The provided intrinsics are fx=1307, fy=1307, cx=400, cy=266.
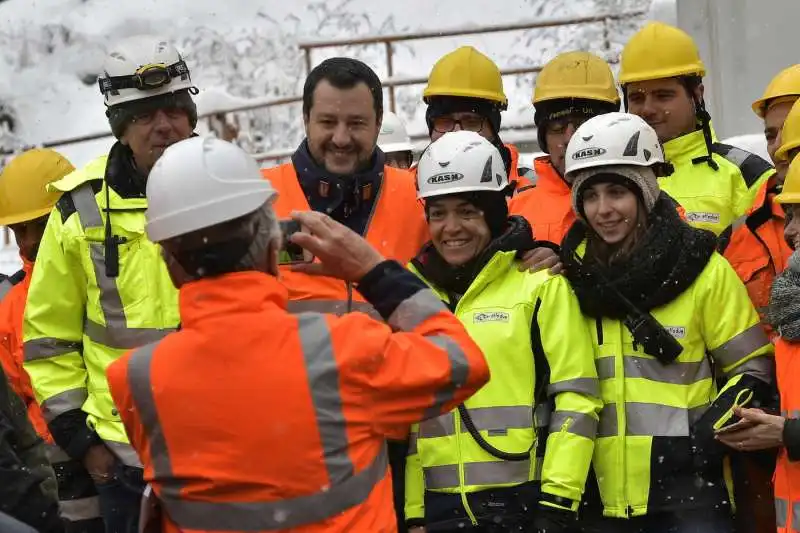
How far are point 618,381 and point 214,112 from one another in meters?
11.8

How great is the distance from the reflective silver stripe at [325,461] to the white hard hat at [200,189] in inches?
12.3

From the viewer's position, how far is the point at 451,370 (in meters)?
3.23

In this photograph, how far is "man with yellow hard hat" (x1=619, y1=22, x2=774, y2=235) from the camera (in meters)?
5.76

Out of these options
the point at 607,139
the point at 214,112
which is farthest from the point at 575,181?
the point at 214,112

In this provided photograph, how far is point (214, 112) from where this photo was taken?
52.4 ft

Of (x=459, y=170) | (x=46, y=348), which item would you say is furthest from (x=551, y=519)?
(x=46, y=348)

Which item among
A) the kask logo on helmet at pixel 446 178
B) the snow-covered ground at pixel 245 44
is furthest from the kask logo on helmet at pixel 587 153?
the snow-covered ground at pixel 245 44

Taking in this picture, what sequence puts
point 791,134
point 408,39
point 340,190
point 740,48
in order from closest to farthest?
point 340,190 < point 791,134 < point 740,48 < point 408,39

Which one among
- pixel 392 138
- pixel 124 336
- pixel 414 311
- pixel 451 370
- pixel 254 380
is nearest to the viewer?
pixel 254 380

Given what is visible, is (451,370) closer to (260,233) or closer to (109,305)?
(260,233)

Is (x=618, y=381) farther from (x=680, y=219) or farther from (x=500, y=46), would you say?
(x=500, y=46)

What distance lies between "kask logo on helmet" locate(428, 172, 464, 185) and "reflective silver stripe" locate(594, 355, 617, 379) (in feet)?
2.83

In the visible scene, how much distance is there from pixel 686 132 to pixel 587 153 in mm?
1136

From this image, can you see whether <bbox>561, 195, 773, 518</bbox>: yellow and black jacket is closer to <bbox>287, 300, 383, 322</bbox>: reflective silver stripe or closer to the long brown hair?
the long brown hair
